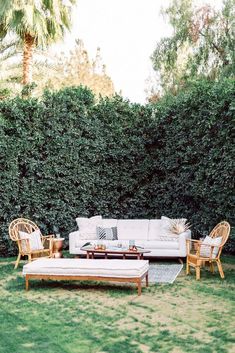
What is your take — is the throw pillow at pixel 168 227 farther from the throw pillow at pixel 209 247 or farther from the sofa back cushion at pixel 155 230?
the throw pillow at pixel 209 247

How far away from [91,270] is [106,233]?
2999 mm

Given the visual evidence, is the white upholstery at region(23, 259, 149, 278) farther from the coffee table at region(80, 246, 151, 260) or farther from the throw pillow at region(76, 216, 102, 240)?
the throw pillow at region(76, 216, 102, 240)

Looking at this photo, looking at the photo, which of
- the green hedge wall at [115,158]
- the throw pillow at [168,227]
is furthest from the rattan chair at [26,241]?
the throw pillow at [168,227]

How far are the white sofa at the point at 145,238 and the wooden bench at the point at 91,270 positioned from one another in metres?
2.04

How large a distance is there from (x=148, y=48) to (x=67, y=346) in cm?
1453

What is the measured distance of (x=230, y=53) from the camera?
50.7 ft

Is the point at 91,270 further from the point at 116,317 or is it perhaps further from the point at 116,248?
the point at 116,248

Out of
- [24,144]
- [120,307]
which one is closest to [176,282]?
[120,307]

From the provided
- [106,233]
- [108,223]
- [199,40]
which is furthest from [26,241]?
[199,40]

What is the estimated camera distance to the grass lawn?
429 centimetres

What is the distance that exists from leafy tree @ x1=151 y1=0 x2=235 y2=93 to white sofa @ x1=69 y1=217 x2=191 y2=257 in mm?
7753

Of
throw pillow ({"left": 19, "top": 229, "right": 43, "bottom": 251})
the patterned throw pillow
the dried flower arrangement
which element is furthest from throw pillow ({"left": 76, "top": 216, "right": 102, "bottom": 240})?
the dried flower arrangement

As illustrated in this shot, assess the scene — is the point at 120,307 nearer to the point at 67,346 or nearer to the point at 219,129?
the point at 67,346

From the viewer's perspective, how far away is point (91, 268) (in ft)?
21.0
